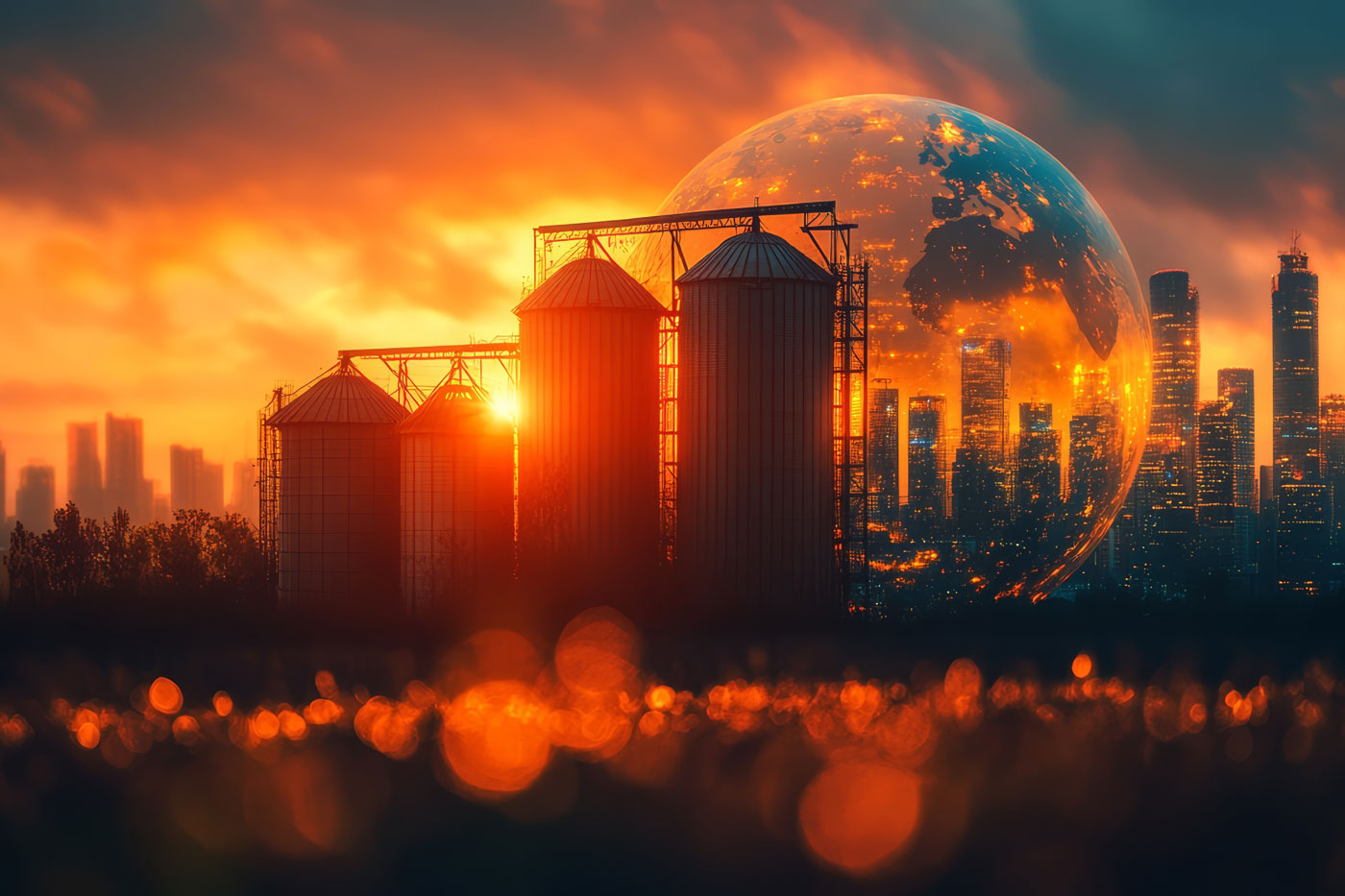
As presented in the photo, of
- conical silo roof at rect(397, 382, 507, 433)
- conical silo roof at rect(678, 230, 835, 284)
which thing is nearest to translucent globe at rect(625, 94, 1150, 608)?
conical silo roof at rect(678, 230, 835, 284)

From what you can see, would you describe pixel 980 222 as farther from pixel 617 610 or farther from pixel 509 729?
pixel 509 729

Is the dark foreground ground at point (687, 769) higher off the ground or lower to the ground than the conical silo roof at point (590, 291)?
lower

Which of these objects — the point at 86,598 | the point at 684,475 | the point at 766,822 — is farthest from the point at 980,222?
the point at 86,598

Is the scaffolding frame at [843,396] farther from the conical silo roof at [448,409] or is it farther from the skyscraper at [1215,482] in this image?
the skyscraper at [1215,482]

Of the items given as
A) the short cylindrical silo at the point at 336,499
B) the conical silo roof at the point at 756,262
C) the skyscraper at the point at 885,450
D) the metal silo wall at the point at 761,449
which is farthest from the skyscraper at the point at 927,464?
the short cylindrical silo at the point at 336,499

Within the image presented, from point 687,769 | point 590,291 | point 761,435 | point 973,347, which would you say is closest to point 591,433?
point 590,291
